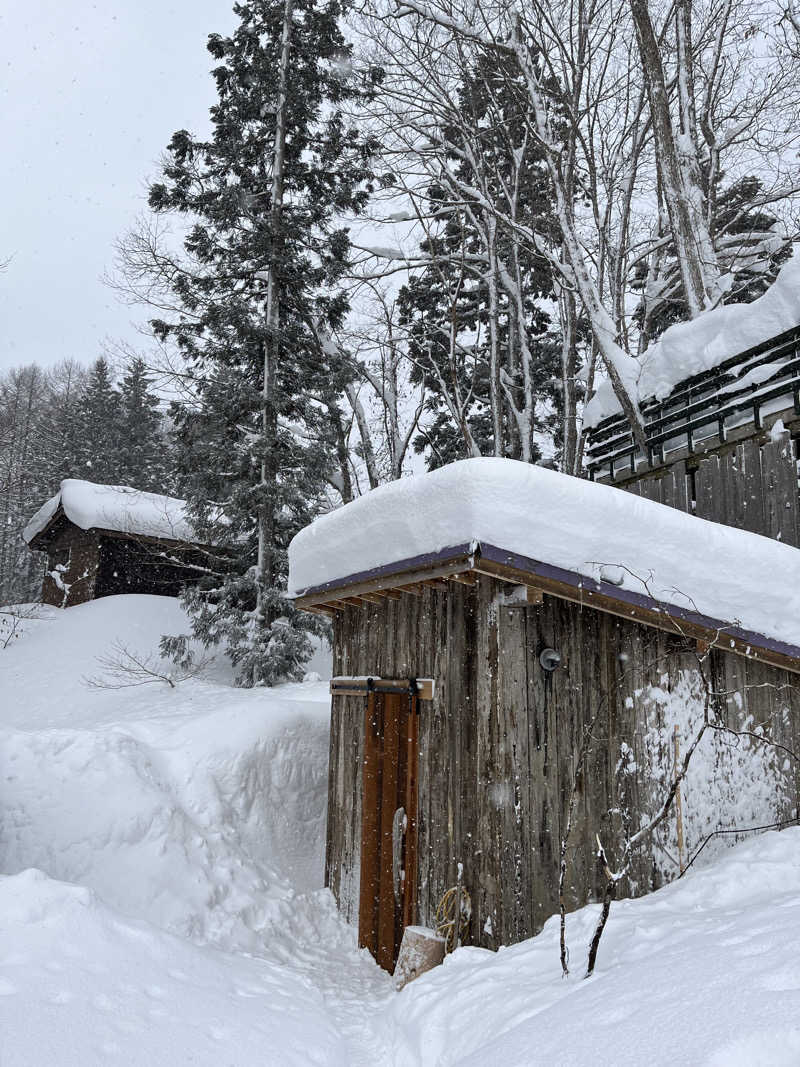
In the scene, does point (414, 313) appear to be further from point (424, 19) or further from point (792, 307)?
point (792, 307)

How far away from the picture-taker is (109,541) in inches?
846

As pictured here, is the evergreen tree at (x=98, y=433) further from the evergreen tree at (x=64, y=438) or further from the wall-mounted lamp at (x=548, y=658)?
the wall-mounted lamp at (x=548, y=658)

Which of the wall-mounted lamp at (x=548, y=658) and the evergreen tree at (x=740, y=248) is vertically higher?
the evergreen tree at (x=740, y=248)

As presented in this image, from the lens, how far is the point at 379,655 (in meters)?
6.26

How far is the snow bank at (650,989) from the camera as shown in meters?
2.22

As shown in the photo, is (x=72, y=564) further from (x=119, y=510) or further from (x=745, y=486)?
(x=745, y=486)

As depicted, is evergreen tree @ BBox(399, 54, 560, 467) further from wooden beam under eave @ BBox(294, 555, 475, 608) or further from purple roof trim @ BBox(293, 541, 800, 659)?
purple roof trim @ BBox(293, 541, 800, 659)

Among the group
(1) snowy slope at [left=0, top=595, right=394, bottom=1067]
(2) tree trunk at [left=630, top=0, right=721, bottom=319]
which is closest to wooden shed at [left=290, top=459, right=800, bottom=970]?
(1) snowy slope at [left=0, top=595, right=394, bottom=1067]

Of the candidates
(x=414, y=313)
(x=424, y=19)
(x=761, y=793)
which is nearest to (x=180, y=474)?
(x=414, y=313)

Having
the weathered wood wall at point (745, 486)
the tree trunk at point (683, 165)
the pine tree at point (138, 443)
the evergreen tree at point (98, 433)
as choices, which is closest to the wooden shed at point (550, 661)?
the weathered wood wall at point (745, 486)

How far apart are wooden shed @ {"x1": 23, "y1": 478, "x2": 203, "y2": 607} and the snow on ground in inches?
485

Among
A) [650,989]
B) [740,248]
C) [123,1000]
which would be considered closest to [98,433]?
[740,248]

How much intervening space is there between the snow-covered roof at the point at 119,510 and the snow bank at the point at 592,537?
1568 cm

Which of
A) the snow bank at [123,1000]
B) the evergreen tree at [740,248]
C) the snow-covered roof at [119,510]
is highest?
the evergreen tree at [740,248]
